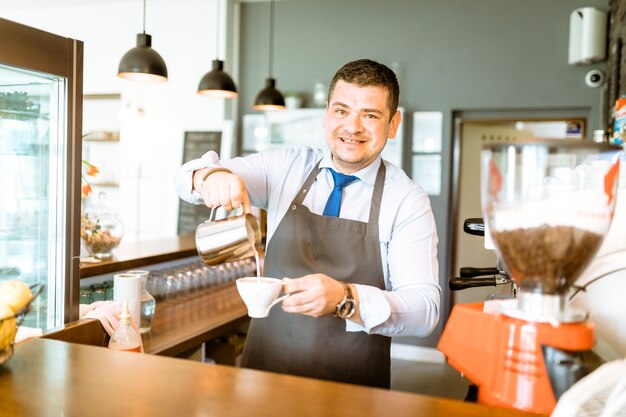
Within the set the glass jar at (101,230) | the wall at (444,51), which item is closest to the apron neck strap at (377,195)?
the glass jar at (101,230)

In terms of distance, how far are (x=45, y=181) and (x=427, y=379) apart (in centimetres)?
374

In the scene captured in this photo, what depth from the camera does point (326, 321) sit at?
1.81 meters

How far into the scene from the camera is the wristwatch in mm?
1396

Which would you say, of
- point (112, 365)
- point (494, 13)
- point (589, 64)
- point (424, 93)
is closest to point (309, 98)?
point (424, 93)

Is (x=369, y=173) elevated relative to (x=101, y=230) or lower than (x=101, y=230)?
elevated

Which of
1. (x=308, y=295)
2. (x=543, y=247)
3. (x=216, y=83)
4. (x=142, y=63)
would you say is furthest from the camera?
(x=216, y=83)

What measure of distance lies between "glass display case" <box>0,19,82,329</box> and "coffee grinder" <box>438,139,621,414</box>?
3.90 feet

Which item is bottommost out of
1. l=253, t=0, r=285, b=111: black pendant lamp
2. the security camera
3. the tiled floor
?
the tiled floor

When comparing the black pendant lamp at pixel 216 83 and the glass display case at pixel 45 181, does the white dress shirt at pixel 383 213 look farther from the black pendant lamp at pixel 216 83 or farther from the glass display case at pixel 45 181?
the black pendant lamp at pixel 216 83

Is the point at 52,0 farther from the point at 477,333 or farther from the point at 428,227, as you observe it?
the point at 477,333

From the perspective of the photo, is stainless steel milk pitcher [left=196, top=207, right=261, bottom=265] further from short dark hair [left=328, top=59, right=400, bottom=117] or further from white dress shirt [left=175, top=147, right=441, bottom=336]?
short dark hair [left=328, top=59, right=400, bottom=117]

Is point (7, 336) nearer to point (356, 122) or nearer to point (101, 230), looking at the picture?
point (356, 122)

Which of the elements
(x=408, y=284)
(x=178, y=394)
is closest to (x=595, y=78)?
(x=408, y=284)

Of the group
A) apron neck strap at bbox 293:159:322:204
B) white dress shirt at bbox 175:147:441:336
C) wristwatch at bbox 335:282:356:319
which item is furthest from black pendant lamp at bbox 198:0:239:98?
wristwatch at bbox 335:282:356:319
